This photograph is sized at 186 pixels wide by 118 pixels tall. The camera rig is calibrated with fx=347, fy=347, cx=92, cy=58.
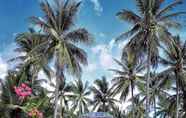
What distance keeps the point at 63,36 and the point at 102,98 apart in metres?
27.5

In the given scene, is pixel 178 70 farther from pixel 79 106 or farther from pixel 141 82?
pixel 79 106

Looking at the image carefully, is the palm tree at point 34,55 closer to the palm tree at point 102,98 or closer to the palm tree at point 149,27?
the palm tree at point 149,27

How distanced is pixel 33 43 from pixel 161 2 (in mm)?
13404

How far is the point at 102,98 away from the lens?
54.6 meters

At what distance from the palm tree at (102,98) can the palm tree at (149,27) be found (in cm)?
2524

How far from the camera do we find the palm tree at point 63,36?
27.6 metres

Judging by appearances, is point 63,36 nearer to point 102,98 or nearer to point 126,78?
point 126,78

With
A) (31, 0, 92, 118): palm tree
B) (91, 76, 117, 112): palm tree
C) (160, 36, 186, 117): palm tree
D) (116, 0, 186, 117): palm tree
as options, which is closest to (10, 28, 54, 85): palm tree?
(31, 0, 92, 118): palm tree

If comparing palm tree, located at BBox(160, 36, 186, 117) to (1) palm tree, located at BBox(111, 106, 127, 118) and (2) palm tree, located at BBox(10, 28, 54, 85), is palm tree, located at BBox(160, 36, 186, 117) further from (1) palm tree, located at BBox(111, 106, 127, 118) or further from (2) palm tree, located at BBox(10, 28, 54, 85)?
(1) palm tree, located at BBox(111, 106, 127, 118)

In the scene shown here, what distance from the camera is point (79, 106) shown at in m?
58.0

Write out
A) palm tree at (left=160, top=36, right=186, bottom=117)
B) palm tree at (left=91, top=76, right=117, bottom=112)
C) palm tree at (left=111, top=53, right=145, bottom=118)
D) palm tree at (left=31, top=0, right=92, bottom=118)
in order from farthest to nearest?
palm tree at (left=91, top=76, right=117, bottom=112) → palm tree at (left=111, top=53, right=145, bottom=118) → palm tree at (left=160, top=36, right=186, bottom=117) → palm tree at (left=31, top=0, right=92, bottom=118)

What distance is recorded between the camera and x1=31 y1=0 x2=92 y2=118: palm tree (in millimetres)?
27609

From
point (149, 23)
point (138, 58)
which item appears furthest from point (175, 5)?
point (138, 58)

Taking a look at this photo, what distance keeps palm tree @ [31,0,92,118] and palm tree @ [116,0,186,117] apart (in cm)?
396
